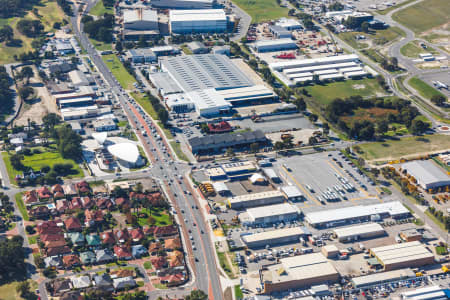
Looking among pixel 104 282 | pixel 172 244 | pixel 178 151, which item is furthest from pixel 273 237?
pixel 178 151

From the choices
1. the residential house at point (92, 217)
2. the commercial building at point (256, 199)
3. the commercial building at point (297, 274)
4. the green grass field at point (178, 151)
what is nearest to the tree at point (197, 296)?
the commercial building at point (297, 274)

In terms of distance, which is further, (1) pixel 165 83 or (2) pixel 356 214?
(1) pixel 165 83

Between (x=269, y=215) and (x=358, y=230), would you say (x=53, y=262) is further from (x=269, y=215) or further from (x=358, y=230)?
(x=358, y=230)

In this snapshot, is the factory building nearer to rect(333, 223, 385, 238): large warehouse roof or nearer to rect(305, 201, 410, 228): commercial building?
rect(305, 201, 410, 228): commercial building

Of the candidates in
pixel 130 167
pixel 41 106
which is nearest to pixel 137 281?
pixel 130 167

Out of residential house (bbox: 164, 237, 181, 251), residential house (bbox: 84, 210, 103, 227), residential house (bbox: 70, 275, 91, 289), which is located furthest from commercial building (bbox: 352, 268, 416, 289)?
residential house (bbox: 84, 210, 103, 227)
